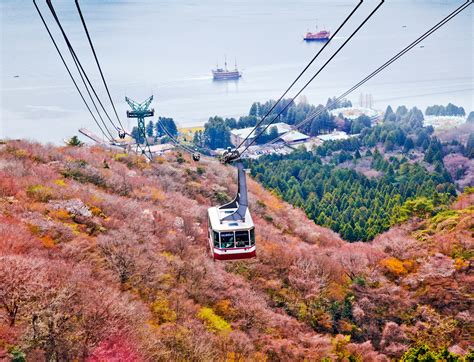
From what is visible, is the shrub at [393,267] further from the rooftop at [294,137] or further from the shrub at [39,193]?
the rooftop at [294,137]

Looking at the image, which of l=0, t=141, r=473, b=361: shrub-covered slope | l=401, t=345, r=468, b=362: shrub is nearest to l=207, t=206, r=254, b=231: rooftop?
l=0, t=141, r=473, b=361: shrub-covered slope

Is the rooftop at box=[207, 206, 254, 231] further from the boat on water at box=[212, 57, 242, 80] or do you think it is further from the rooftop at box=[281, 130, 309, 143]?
the boat on water at box=[212, 57, 242, 80]

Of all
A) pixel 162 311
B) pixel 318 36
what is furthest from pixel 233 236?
pixel 318 36

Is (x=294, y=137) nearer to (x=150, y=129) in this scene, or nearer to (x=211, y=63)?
(x=150, y=129)

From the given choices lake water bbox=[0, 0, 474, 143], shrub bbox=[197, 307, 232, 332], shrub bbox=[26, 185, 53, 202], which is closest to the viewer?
shrub bbox=[197, 307, 232, 332]

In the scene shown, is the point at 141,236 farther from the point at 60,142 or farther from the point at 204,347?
the point at 60,142

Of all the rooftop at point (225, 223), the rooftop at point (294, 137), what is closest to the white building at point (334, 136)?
the rooftop at point (294, 137)
